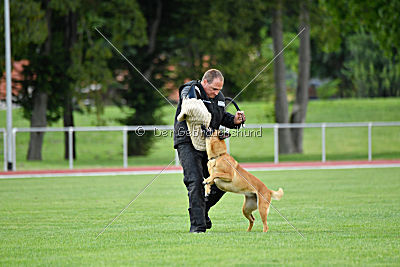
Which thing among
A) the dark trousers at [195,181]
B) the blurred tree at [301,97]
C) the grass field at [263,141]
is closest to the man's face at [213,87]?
the dark trousers at [195,181]

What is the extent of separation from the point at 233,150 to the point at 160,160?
6848mm

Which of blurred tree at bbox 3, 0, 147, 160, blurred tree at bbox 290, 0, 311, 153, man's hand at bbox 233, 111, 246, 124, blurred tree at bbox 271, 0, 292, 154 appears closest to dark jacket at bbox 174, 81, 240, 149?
man's hand at bbox 233, 111, 246, 124

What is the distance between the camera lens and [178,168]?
22.8m

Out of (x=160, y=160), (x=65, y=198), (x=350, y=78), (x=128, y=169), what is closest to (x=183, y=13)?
(x=160, y=160)

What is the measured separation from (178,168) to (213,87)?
14274 millimetres

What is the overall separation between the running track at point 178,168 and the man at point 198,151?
12426mm

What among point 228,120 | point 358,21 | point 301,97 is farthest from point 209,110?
point 301,97

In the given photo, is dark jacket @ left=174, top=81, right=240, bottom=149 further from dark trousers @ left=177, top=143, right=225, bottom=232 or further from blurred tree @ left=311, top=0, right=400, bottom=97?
blurred tree @ left=311, top=0, right=400, bottom=97

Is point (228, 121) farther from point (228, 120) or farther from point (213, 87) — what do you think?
point (213, 87)

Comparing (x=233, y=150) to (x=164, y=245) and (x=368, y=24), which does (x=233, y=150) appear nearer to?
(x=368, y=24)

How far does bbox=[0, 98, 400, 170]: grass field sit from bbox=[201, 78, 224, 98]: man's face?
16.3 m

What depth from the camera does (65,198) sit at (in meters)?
14.1

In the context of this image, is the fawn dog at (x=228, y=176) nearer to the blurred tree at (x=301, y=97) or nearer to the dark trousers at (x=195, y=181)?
the dark trousers at (x=195, y=181)

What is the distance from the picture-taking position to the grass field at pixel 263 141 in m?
26.9
